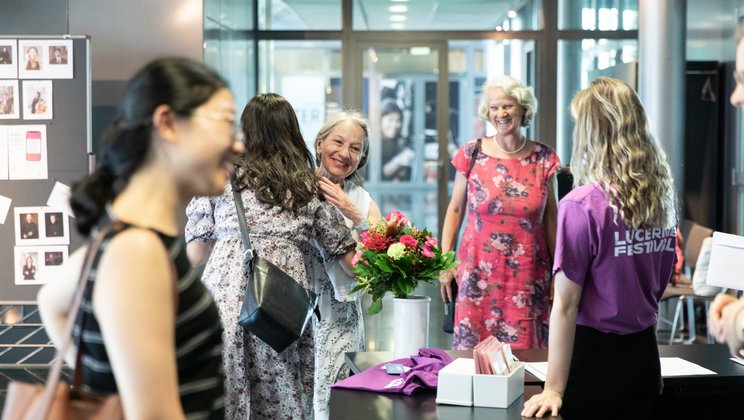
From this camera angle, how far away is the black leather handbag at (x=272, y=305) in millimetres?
2738

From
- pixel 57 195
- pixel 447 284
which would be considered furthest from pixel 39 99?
pixel 447 284

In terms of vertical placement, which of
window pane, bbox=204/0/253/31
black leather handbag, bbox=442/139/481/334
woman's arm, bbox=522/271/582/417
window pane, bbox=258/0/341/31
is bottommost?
black leather handbag, bbox=442/139/481/334

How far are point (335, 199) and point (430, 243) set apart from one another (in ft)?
2.00

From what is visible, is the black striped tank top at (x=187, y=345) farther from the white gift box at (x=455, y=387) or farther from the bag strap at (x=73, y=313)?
the white gift box at (x=455, y=387)

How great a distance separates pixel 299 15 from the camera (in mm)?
8836

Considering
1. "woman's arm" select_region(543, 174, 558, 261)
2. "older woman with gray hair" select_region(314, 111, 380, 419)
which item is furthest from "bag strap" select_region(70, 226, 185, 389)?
"woman's arm" select_region(543, 174, 558, 261)

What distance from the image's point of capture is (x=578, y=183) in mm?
2557

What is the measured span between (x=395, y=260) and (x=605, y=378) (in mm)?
738

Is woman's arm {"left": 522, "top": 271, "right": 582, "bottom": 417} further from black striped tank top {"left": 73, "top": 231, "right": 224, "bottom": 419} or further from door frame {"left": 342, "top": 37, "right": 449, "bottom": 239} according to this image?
door frame {"left": 342, "top": 37, "right": 449, "bottom": 239}

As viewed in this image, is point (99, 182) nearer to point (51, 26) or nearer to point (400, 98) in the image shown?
point (51, 26)

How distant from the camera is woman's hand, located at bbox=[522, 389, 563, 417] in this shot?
2.29 meters

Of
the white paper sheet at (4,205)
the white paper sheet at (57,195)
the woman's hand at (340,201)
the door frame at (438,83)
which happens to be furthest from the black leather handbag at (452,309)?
the door frame at (438,83)

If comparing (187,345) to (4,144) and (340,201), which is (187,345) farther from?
(4,144)

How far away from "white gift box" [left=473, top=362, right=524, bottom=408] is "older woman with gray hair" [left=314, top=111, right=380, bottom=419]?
926mm
